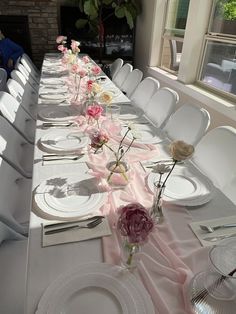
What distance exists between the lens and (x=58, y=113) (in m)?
1.85

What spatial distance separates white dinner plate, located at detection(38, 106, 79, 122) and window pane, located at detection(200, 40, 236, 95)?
175 centimetres

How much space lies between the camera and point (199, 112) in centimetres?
162

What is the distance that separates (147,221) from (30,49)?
16.7ft

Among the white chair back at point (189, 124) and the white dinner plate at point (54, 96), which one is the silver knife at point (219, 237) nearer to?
the white chair back at point (189, 124)

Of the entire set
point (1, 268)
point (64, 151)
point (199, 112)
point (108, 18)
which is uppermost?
point (108, 18)

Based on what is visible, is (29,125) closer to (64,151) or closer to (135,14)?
(64,151)

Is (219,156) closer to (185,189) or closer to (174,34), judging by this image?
(185,189)

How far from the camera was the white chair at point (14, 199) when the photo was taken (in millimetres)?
1100

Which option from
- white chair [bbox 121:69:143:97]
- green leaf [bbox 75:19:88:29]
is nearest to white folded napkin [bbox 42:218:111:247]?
white chair [bbox 121:69:143:97]

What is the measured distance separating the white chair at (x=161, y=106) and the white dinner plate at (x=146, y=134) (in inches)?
11.2

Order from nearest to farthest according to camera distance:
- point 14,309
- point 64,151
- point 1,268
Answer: point 14,309 → point 1,268 → point 64,151

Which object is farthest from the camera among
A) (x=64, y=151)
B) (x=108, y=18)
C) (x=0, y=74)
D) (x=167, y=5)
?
(x=108, y=18)

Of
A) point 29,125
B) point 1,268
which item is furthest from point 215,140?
point 29,125

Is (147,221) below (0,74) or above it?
above
